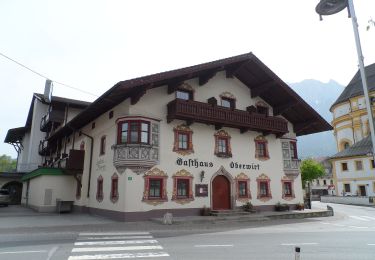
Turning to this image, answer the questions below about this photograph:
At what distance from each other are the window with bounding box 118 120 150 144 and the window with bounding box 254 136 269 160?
8.79 metres

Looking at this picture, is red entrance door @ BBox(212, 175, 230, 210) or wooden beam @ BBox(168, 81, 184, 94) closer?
wooden beam @ BBox(168, 81, 184, 94)

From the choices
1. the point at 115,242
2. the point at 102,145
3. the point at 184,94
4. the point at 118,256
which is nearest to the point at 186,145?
the point at 184,94

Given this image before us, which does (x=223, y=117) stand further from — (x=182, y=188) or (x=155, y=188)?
(x=155, y=188)

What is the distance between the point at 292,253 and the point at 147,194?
10.0 metres

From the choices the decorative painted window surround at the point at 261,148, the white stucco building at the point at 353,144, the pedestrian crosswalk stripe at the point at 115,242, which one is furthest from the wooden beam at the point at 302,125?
the pedestrian crosswalk stripe at the point at 115,242

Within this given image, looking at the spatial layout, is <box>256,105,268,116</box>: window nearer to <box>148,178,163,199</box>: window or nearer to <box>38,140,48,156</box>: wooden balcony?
<box>148,178,163,199</box>: window

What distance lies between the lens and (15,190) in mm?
38656

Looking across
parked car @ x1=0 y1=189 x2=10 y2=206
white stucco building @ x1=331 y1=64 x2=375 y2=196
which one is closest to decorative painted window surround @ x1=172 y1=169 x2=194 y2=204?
parked car @ x1=0 y1=189 x2=10 y2=206

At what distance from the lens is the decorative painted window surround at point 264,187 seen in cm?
2208

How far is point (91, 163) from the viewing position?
22.5m

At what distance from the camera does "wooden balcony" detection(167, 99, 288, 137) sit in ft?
60.5

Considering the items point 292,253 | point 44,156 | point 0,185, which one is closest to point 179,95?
point 292,253

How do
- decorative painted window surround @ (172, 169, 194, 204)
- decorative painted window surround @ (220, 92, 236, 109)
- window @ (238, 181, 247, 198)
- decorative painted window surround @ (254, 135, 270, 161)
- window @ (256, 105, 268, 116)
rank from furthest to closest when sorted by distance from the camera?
window @ (256, 105, 268, 116), decorative painted window surround @ (254, 135, 270, 161), decorative painted window surround @ (220, 92, 236, 109), window @ (238, 181, 247, 198), decorative painted window surround @ (172, 169, 194, 204)

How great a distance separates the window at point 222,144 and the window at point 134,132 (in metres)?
5.12
